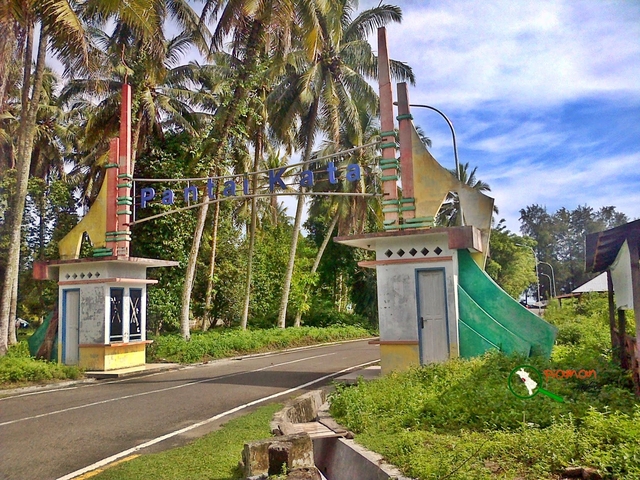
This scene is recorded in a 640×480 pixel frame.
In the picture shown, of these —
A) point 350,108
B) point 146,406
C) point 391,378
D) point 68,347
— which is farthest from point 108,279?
point 350,108

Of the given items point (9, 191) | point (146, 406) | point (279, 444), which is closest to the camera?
point (279, 444)

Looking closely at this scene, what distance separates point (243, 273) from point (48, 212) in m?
A: 10.5

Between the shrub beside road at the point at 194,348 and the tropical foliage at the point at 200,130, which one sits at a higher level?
the tropical foliage at the point at 200,130

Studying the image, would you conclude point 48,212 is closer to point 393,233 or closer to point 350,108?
point 350,108

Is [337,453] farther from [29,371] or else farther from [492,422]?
[29,371]

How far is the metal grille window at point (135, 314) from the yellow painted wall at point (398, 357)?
8300 mm

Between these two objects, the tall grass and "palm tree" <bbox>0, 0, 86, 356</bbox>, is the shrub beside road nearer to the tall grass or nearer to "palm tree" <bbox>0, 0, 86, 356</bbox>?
"palm tree" <bbox>0, 0, 86, 356</bbox>

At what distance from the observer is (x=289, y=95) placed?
25516 mm

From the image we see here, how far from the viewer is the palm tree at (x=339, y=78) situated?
2494 cm

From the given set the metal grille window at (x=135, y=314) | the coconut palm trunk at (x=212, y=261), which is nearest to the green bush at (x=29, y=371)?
the metal grille window at (x=135, y=314)

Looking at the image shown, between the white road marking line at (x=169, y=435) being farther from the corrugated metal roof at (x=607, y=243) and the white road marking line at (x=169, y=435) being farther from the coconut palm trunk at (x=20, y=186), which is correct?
the coconut palm trunk at (x=20, y=186)

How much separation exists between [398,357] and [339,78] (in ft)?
54.5

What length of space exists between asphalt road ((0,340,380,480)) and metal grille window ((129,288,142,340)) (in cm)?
163

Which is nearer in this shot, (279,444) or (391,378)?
(279,444)
